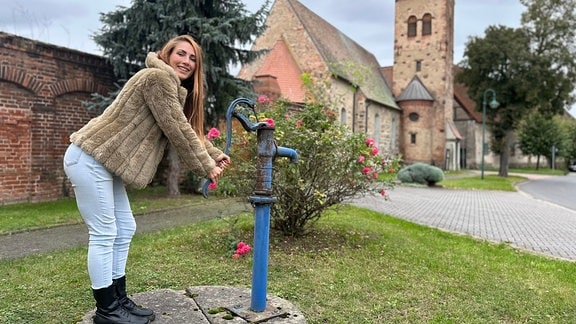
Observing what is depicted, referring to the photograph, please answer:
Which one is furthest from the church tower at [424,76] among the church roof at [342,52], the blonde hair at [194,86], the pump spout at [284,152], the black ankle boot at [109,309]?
the black ankle boot at [109,309]

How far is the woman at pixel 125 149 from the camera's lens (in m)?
2.38

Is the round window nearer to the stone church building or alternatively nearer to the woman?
the stone church building

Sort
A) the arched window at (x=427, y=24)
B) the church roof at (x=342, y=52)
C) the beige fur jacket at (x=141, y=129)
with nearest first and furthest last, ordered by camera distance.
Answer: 1. the beige fur jacket at (x=141, y=129)
2. the church roof at (x=342, y=52)
3. the arched window at (x=427, y=24)

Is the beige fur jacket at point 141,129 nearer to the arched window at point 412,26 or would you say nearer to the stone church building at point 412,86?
the stone church building at point 412,86

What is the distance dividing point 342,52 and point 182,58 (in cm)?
2785

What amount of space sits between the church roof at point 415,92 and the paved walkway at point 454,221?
20.7 m

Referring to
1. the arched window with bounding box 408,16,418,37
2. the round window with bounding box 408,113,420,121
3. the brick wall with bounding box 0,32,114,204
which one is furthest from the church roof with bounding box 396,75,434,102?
the brick wall with bounding box 0,32,114,204

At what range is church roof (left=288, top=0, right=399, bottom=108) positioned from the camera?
25172 mm

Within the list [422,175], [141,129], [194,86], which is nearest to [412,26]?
[422,175]

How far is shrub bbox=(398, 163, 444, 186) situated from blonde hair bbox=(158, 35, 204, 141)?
59.1 ft

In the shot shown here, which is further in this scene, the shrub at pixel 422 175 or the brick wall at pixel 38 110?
the shrub at pixel 422 175

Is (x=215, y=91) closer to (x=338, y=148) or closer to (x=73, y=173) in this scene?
(x=338, y=148)

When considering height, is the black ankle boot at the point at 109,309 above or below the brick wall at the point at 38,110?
below

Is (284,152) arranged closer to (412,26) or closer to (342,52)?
(342,52)
